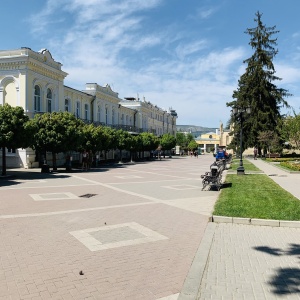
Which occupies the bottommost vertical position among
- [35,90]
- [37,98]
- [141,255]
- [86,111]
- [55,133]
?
[141,255]

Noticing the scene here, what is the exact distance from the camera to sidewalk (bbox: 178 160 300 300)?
432 cm

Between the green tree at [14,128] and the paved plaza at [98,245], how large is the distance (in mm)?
8316

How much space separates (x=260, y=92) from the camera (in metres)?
46.6

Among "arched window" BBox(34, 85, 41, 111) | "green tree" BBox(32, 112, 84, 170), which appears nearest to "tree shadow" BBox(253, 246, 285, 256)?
"green tree" BBox(32, 112, 84, 170)

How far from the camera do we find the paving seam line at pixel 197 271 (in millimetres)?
4255

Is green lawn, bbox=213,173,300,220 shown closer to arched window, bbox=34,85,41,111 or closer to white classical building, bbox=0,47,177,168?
white classical building, bbox=0,47,177,168

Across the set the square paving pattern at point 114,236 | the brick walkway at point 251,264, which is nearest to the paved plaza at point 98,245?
the square paving pattern at point 114,236

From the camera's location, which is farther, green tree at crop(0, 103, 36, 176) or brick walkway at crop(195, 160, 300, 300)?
green tree at crop(0, 103, 36, 176)

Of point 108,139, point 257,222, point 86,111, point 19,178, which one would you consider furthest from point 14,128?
point 86,111

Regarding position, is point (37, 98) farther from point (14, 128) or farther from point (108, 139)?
point (14, 128)

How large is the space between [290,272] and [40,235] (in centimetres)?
481

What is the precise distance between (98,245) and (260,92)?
4459 cm

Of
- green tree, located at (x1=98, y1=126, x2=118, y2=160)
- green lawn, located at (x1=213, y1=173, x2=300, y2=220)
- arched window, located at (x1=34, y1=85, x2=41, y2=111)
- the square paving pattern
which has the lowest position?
the square paving pattern

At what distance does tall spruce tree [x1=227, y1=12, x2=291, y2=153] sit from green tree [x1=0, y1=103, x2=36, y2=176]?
105 feet
